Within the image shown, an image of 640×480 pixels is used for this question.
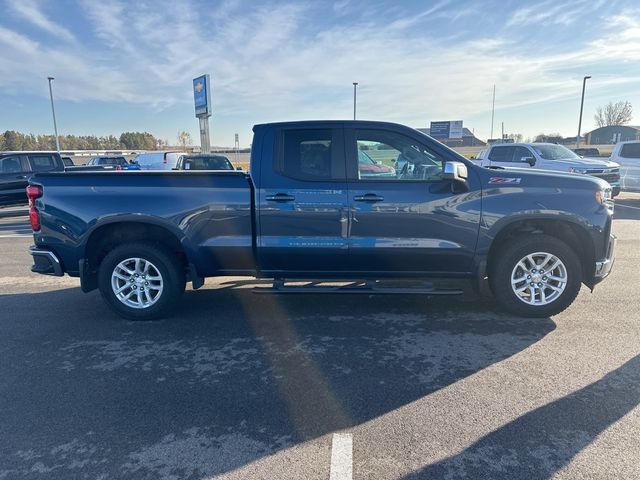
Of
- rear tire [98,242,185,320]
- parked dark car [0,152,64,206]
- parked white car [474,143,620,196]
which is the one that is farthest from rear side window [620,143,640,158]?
parked dark car [0,152,64,206]

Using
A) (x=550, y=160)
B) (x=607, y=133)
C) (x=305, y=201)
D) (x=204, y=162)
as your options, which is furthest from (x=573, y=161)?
(x=607, y=133)

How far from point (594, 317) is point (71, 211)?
5.64 metres

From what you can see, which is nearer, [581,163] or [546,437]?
[546,437]

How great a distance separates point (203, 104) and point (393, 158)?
31.3 m

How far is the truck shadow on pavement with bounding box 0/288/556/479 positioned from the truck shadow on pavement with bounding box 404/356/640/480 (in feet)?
0.07

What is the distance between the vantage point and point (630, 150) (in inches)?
582

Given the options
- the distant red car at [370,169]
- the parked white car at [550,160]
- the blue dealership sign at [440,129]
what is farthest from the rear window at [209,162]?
the blue dealership sign at [440,129]

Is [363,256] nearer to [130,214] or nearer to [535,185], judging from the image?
[535,185]

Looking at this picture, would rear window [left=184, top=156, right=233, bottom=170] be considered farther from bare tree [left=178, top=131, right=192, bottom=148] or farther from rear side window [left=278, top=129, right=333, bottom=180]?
bare tree [left=178, top=131, right=192, bottom=148]

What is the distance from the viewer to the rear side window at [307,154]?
4.57 meters

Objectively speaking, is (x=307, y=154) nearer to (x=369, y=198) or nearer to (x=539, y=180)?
(x=369, y=198)

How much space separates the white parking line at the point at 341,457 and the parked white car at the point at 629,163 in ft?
51.0

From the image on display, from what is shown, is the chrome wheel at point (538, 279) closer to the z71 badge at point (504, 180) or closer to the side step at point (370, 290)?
the side step at point (370, 290)

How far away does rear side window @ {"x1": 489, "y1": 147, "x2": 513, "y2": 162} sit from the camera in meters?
14.8
